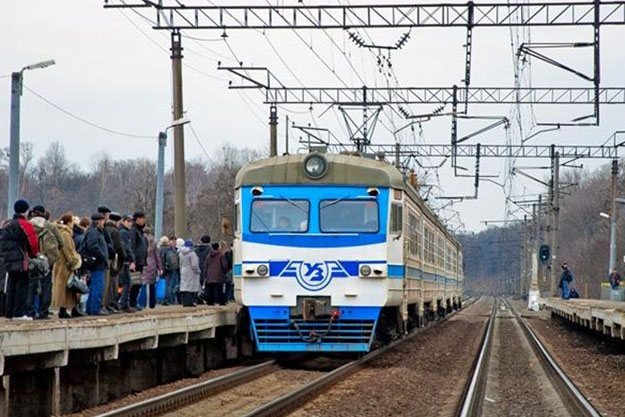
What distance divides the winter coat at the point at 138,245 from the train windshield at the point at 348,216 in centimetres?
304

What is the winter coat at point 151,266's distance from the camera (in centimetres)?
2214

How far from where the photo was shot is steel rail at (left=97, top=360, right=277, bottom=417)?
499 inches

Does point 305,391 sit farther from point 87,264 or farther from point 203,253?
point 203,253

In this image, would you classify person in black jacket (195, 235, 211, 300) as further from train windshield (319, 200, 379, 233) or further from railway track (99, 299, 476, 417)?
train windshield (319, 200, 379, 233)

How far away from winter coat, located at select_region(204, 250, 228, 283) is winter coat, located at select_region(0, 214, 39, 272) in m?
7.99

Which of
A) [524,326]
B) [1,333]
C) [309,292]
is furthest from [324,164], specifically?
[524,326]

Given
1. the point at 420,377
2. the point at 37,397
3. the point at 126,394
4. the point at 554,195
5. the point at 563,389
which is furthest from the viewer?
the point at 554,195

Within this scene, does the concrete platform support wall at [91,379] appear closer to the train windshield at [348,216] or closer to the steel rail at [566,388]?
the train windshield at [348,216]

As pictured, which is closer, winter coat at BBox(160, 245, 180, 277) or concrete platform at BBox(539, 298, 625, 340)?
concrete platform at BBox(539, 298, 625, 340)

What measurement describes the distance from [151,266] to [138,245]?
7.99ft

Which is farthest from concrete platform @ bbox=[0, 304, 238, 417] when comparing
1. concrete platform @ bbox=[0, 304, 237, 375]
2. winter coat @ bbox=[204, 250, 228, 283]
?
winter coat @ bbox=[204, 250, 228, 283]

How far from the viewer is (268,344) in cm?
1891

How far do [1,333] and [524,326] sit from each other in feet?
99.0

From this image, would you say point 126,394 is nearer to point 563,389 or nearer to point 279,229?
point 279,229
